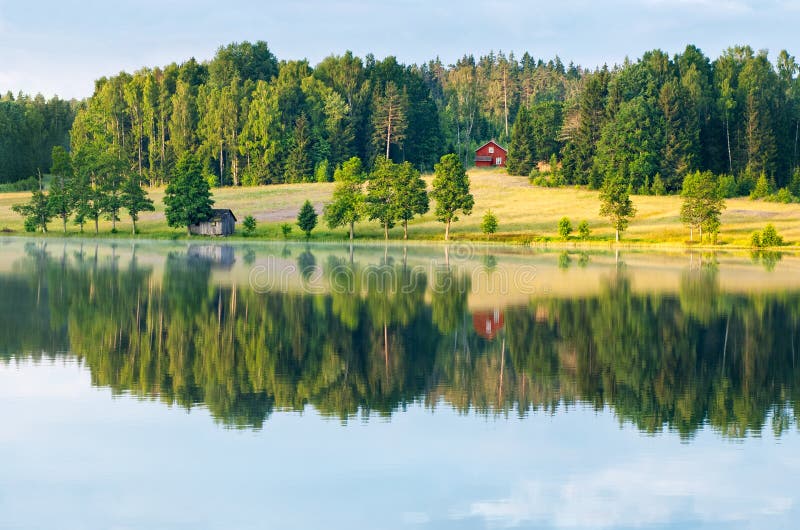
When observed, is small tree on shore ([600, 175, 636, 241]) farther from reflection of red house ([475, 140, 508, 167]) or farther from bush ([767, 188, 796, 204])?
reflection of red house ([475, 140, 508, 167])

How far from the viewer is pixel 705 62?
142m

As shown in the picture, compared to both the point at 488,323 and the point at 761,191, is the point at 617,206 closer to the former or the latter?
the point at 761,191

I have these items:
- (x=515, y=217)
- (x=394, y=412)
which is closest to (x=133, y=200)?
(x=515, y=217)

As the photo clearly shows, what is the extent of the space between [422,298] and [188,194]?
67.4 metres

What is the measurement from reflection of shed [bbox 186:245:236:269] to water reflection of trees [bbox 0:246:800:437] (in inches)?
764

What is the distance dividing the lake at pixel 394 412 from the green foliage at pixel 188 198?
64.3 m

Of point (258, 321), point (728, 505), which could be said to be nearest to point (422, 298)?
point (258, 321)

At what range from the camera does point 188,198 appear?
103 meters

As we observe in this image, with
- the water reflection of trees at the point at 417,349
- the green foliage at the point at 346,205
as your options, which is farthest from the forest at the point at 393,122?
the water reflection of trees at the point at 417,349

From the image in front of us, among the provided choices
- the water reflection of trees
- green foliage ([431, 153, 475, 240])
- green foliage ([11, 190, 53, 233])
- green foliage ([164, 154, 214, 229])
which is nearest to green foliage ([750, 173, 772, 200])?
green foliage ([431, 153, 475, 240])

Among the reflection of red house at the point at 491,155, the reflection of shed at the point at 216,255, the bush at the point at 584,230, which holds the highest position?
the reflection of red house at the point at 491,155

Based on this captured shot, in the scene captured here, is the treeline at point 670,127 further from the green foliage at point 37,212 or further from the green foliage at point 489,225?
the green foliage at point 37,212

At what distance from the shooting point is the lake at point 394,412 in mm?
13203

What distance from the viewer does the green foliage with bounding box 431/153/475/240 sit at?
3915 inches
